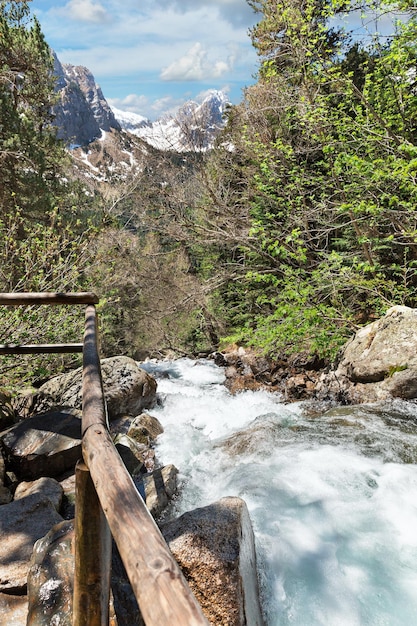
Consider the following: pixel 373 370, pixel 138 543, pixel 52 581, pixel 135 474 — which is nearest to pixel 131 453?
pixel 135 474

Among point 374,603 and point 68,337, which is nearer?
point 374,603

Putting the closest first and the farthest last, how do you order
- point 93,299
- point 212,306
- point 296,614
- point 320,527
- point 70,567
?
point 70,567
point 296,614
point 320,527
point 93,299
point 212,306

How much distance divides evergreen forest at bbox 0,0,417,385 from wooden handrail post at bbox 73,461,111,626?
14.5 feet

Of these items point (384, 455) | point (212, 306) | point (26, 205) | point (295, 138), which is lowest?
point (212, 306)

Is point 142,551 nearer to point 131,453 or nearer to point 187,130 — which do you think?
point 131,453

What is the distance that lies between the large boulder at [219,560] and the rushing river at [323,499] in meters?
0.54

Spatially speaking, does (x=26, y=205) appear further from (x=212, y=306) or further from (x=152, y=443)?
(x=152, y=443)

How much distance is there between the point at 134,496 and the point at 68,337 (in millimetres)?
5471

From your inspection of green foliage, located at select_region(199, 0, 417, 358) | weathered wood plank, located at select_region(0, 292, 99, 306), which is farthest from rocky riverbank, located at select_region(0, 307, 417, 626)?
weathered wood plank, located at select_region(0, 292, 99, 306)

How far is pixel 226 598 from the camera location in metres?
1.99

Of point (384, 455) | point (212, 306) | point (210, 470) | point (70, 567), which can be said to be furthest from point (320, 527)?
point (212, 306)

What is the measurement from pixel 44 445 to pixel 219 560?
11.5ft

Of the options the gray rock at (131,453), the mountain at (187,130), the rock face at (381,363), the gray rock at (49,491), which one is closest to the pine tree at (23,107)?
the mountain at (187,130)

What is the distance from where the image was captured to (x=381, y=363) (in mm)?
6391
